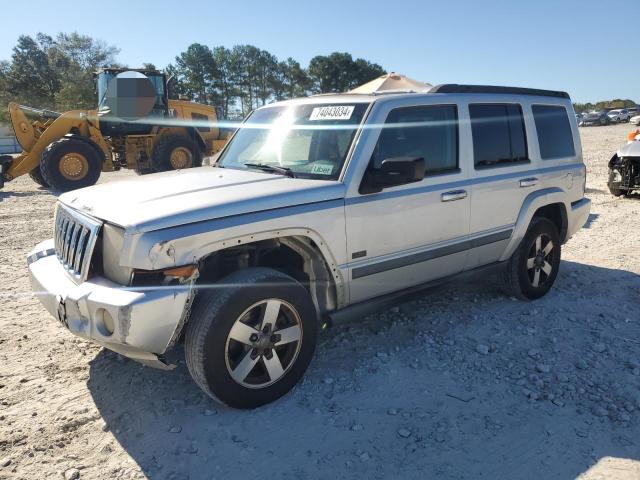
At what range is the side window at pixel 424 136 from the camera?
360 centimetres

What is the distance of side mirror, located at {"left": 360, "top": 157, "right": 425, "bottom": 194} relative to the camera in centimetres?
323

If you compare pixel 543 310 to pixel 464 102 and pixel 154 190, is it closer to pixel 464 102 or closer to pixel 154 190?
pixel 464 102

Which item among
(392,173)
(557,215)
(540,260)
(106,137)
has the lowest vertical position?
(540,260)

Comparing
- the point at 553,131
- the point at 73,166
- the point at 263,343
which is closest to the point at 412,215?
the point at 263,343

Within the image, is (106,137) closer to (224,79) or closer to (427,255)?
Result: (427,255)

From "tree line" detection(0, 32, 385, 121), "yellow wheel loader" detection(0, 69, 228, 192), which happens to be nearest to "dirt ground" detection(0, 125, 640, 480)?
"yellow wheel loader" detection(0, 69, 228, 192)

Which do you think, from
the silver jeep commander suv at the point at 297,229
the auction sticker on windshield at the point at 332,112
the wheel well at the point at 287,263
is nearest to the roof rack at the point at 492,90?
the silver jeep commander suv at the point at 297,229

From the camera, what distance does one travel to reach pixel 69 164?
461 inches

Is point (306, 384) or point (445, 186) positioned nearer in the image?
point (306, 384)

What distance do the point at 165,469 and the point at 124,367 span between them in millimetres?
1215

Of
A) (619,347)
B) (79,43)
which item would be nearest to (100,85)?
(619,347)

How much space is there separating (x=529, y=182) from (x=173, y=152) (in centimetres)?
1083

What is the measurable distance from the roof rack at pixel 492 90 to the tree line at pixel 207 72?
47144 millimetres

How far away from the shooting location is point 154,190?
10.7 feet
